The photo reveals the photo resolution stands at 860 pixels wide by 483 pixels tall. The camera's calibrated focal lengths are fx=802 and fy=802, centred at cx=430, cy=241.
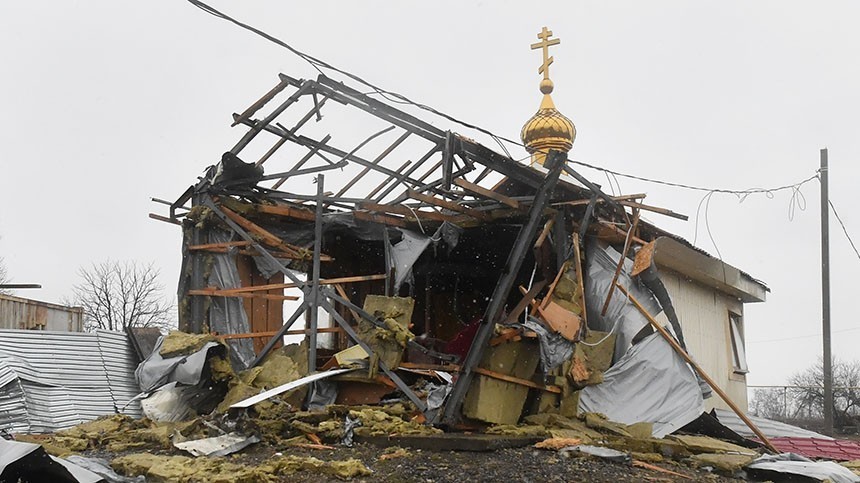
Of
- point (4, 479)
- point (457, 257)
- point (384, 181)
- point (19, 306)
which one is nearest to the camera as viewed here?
point (4, 479)

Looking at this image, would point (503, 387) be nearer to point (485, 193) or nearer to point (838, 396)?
point (485, 193)

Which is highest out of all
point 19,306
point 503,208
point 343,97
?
point 343,97

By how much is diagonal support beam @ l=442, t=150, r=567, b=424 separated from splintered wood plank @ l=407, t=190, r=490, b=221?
1.26 m

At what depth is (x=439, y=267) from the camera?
43.8 feet

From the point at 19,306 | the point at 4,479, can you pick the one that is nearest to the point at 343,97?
the point at 4,479

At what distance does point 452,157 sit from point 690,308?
6.22 m

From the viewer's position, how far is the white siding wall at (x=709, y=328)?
13.1 metres

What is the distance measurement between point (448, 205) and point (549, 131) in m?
4.94

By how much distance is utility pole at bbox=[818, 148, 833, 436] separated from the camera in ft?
55.6

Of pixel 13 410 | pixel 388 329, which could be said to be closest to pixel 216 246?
pixel 388 329

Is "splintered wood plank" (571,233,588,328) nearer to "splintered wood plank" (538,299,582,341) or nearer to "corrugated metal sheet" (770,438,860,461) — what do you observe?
"splintered wood plank" (538,299,582,341)

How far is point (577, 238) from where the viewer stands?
35.3 ft

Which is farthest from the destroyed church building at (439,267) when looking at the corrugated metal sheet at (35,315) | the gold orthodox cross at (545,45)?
the corrugated metal sheet at (35,315)

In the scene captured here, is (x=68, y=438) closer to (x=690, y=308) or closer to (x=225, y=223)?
(x=225, y=223)
